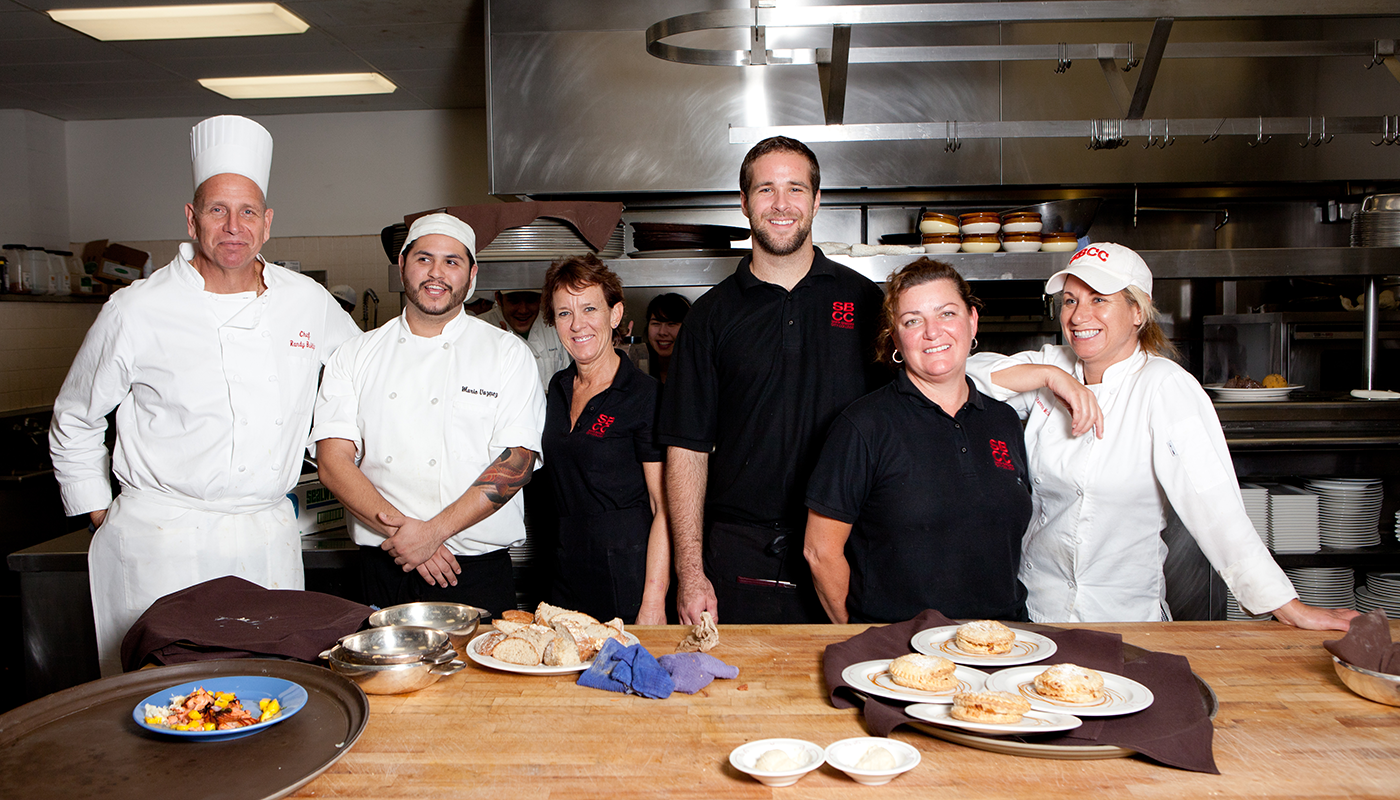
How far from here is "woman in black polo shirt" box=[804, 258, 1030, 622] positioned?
1.89 m

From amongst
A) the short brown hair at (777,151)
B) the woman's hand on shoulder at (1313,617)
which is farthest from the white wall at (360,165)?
the woman's hand on shoulder at (1313,617)

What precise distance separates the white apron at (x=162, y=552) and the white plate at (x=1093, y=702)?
1815 millimetres

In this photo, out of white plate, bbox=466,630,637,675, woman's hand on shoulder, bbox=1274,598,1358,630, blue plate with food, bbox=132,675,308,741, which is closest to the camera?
blue plate with food, bbox=132,675,308,741

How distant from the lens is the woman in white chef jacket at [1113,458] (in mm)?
1917

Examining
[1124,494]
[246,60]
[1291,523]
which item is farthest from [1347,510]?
[246,60]

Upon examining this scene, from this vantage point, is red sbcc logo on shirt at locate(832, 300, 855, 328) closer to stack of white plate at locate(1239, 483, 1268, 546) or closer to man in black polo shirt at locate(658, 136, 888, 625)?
man in black polo shirt at locate(658, 136, 888, 625)

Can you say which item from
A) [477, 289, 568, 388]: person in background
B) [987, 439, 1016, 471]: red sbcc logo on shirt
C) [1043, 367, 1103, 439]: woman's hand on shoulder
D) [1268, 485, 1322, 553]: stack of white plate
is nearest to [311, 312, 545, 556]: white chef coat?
[987, 439, 1016, 471]: red sbcc logo on shirt

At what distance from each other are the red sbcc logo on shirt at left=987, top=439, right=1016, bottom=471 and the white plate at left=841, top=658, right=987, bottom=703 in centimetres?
62

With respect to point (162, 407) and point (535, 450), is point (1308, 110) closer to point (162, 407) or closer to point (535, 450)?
point (535, 450)

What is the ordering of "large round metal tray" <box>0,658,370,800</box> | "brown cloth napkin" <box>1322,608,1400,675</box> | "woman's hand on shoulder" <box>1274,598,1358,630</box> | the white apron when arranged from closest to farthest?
"large round metal tray" <box>0,658,370,800</box>
"brown cloth napkin" <box>1322,608,1400,675</box>
"woman's hand on shoulder" <box>1274,598,1358,630</box>
the white apron

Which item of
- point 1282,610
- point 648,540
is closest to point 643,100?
point 648,540

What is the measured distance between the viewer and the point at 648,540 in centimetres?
252

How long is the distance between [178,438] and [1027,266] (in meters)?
2.53

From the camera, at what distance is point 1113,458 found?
201 cm
